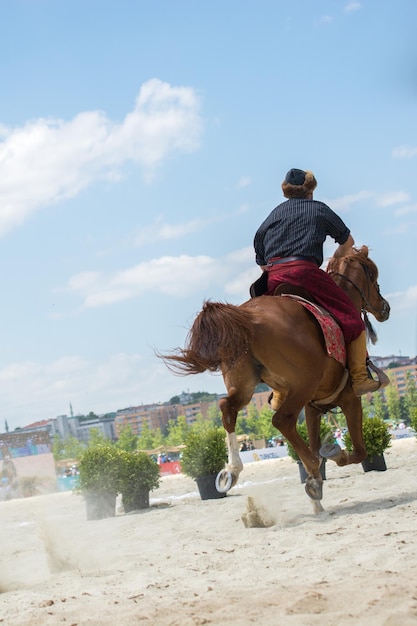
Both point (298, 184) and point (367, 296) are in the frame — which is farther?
point (367, 296)

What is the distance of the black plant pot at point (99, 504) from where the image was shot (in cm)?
1089

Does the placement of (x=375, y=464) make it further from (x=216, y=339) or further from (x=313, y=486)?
(x=216, y=339)

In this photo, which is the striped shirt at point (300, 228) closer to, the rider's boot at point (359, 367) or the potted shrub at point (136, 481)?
the rider's boot at point (359, 367)

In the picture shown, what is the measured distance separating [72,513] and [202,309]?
20.4 ft

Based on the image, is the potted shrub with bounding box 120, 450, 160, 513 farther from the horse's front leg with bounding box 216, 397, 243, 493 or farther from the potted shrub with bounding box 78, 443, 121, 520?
the horse's front leg with bounding box 216, 397, 243, 493

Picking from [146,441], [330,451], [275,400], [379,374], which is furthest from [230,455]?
[146,441]

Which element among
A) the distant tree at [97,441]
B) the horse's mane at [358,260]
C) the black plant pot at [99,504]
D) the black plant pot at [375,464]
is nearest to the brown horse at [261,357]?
the horse's mane at [358,260]

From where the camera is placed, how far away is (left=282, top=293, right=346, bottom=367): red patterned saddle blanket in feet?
23.6

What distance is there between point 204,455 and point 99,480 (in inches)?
61.5

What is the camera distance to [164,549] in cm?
648

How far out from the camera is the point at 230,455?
23.0 ft

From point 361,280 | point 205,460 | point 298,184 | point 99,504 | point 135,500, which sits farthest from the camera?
point 205,460

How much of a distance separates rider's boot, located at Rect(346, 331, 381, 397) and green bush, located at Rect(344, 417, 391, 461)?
10.3ft

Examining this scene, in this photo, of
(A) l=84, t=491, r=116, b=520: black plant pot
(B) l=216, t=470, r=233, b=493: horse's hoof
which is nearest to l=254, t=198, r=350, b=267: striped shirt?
(B) l=216, t=470, r=233, b=493: horse's hoof
